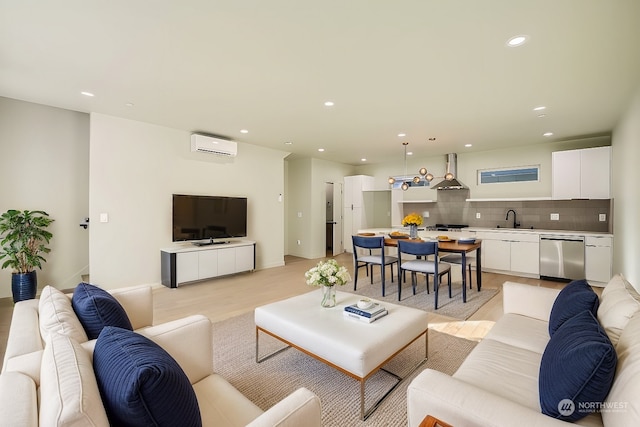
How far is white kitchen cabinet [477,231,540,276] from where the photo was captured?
5.28 metres

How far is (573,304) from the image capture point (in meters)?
1.71

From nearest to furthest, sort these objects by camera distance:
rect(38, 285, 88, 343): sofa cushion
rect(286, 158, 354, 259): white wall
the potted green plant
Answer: rect(38, 285, 88, 343): sofa cushion
the potted green plant
rect(286, 158, 354, 259): white wall

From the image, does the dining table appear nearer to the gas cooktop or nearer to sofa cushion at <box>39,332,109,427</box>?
the gas cooktop

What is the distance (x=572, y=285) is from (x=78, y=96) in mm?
5140

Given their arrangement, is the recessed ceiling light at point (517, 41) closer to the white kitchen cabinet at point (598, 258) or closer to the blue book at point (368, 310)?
the blue book at point (368, 310)

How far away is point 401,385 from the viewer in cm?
215

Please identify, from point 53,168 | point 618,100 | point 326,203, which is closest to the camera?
point 618,100

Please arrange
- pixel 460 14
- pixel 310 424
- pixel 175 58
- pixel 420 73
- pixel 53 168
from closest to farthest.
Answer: pixel 310 424 → pixel 460 14 → pixel 175 58 → pixel 420 73 → pixel 53 168

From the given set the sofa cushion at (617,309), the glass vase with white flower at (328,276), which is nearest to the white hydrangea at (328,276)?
the glass vase with white flower at (328,276)

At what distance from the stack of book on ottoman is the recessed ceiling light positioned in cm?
228

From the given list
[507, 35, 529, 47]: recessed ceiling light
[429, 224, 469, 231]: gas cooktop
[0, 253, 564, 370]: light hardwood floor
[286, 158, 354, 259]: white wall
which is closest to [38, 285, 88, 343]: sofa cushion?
[0, 253, 564, 370]: light hardwood floor

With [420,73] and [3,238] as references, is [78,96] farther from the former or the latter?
[420,73]

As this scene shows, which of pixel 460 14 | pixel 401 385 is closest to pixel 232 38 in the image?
pixel 460 14

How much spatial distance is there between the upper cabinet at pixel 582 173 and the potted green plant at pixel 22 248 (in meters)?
7.95
